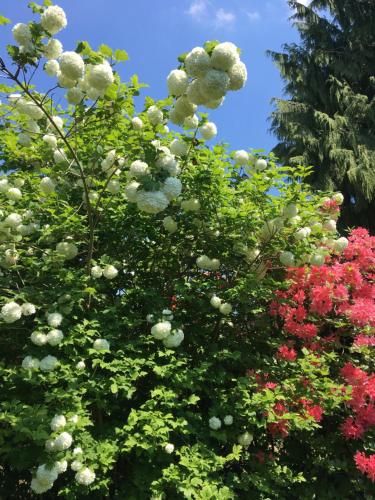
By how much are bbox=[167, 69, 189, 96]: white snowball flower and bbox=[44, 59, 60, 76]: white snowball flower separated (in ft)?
2.30

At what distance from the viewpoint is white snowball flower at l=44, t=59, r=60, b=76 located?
218cm

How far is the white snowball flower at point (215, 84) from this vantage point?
1584mm

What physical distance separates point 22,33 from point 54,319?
1.46m

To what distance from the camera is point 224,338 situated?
3.40 meters

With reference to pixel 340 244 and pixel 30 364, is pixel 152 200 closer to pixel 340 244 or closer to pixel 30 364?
pixel 30 364

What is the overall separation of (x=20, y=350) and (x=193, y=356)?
49.0 inches

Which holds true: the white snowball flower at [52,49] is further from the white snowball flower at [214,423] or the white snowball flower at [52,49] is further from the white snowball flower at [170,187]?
the white snowball flower at [214,423]

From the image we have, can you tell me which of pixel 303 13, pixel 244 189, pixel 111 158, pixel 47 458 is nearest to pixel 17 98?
pixel 111 158

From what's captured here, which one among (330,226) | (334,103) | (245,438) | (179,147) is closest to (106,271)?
(179,147)

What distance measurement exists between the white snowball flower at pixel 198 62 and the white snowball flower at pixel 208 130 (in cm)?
110

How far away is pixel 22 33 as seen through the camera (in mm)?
1924

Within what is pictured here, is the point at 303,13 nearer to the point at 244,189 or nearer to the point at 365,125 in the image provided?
the point at 365,125

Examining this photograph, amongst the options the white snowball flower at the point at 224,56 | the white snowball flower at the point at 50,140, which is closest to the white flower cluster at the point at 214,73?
the white snowball flower at the point at 224,56

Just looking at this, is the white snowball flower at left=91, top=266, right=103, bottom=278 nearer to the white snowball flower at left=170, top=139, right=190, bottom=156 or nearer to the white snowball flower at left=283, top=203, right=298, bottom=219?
the white snowball flower at left=170, top=139, right=190, bottom=156
